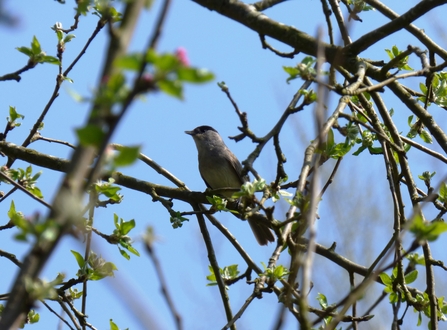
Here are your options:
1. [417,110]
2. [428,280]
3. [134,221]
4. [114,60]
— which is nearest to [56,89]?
[134,221]

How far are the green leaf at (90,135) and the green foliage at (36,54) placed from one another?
228 cm

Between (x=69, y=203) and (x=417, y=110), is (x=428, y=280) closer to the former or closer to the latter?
(x=417, y=110)

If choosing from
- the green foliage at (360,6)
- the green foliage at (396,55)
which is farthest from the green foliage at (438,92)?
the green foliage at (360,6)

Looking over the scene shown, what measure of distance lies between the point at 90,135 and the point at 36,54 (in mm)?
2366

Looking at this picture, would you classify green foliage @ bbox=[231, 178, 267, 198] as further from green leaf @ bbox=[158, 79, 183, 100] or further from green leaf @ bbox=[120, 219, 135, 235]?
green leaf @ bbox=[158, 79, 183, 100]

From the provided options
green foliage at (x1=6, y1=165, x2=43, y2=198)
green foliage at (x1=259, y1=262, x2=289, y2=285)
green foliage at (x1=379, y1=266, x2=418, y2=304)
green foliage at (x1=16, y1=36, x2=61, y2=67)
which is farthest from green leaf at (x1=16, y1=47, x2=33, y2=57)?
green foliage at (x1=379, y1=266, x2=418, y2=304)

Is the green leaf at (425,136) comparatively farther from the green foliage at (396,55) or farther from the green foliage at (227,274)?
the green foliage at (227,274)

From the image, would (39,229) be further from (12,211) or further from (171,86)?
(12,211)

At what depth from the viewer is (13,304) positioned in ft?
4.09

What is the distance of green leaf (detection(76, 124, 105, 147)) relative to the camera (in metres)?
1.20

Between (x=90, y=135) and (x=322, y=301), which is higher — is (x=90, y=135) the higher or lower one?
the lower one

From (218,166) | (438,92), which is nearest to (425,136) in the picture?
(438,92)

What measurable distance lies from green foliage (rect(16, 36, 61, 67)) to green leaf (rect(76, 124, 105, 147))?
2.28 meters

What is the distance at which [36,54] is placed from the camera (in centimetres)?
337
